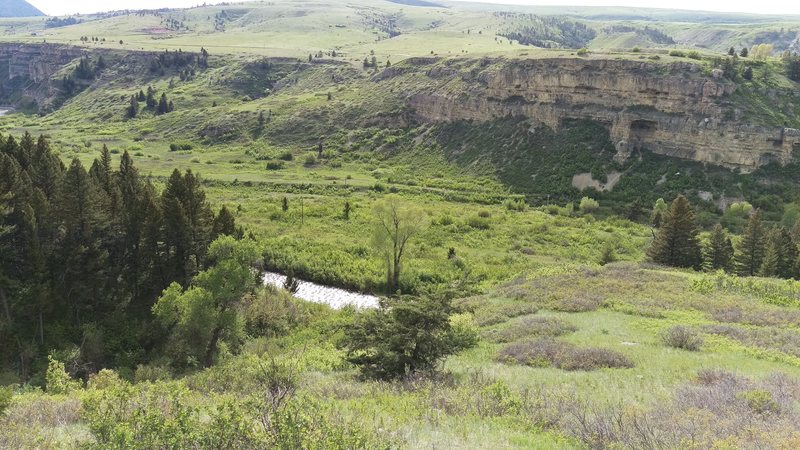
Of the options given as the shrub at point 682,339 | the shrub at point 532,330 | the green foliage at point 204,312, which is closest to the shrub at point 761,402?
the shrub at point 682,339

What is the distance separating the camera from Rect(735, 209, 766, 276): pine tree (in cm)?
4528

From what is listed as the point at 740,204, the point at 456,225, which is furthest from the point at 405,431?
the point at 740,204

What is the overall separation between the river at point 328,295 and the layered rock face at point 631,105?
49.4 m

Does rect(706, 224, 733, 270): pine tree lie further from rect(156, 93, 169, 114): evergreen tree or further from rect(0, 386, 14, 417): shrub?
rect(156, 93, 169, 114): evergreen tree

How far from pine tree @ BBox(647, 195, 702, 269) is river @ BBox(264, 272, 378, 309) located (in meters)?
24.5

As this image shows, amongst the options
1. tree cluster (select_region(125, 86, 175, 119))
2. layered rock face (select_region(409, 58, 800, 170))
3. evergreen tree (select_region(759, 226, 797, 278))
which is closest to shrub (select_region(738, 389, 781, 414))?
evergreen tree (select_region(759, 226, 797, 278))

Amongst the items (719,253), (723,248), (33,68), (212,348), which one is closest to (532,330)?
(212,348)

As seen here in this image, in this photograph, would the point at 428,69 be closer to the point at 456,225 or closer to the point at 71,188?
the point at 456,225

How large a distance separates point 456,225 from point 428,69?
60064 mm

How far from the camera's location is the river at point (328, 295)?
45.3 meters

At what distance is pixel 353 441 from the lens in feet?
29.3

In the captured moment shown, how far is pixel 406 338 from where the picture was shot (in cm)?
1828

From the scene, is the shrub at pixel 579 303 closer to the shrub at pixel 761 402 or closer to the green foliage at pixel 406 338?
the green foliage at pixel 406 338

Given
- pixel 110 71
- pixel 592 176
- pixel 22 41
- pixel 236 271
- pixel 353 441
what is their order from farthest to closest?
pixel 22 41
pixel 110 71
pixel 592 176
pixel 236 271
pixel 353 441
